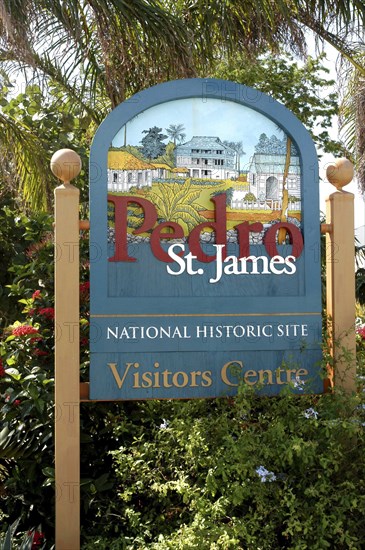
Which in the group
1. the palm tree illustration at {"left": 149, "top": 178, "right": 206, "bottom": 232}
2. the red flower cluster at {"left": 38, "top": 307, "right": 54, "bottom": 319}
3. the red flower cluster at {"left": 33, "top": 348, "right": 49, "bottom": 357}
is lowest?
the red flower cluster at {"left": 33, "top": 348, "right": 49, "bottom": 357}

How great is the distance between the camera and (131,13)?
7.70 m

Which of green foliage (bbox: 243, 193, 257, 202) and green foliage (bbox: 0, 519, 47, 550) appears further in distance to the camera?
green foliage (bbox: 243, 193, 257, 202)

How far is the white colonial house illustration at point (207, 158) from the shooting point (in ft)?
15.0

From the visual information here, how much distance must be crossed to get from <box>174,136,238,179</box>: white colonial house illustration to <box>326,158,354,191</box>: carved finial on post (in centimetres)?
58

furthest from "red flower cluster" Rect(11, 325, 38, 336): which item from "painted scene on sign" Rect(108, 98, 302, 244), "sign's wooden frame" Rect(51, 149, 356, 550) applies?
"painted scene on sign" Rect(108, 98, 302, 244)

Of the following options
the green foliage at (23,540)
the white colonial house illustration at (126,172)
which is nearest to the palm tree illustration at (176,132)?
the white colonial house illustration at (126,172)

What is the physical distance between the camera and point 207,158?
4602 mm

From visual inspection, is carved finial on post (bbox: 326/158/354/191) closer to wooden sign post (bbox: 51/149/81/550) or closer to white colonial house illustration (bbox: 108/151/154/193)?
white colonial house illustration (bbox: 108/151/154/193)

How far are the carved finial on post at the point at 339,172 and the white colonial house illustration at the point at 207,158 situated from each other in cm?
58

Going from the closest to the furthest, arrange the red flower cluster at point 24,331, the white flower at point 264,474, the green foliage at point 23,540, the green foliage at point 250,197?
the green foliage at point 23,540
the white flower at point 264,474
the green foliage at point 250,197
the red flower cluster at point 24,331

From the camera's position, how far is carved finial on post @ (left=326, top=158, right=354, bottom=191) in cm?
472

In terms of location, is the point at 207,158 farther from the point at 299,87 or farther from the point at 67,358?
the point at 299,87

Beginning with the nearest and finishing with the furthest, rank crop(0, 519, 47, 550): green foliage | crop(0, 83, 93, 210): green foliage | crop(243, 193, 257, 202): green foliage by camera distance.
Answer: crop(0, 519, 47, 550): green foliage → crop(243, 193, 257, 202): green foliage → crop(0, 83, 93, 210): green foliage

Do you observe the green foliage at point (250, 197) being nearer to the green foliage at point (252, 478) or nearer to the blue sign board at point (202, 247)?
the blue sign board at point (202, 247)
